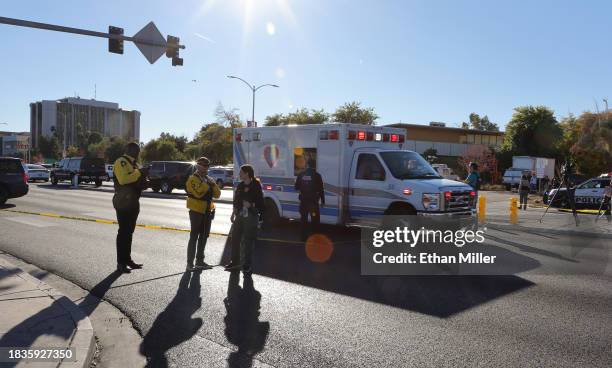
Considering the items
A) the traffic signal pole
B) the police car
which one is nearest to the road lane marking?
the traffic signal pole

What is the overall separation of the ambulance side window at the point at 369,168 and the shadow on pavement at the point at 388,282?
1848 millimetres

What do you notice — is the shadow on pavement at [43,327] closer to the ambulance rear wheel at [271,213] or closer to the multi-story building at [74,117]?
the ambulance rear wheel at [271,213]

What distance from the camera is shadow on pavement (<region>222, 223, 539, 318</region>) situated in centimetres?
654

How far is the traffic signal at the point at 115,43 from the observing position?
1541 cm

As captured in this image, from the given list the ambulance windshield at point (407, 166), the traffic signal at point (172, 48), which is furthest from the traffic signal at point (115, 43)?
the ambulance windshield at point (407, 166)

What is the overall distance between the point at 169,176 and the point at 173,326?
24396 millimetres

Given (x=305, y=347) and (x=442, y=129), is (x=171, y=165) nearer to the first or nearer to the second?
(x=305, y=347)

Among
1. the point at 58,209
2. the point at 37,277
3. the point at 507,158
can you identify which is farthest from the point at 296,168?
the point at 507,158

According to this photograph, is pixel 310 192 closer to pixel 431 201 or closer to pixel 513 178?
pixel 431 201

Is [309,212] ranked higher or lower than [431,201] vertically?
lower

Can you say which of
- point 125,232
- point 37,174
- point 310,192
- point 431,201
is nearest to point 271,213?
point 310,192

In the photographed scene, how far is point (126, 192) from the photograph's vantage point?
793 centimetres

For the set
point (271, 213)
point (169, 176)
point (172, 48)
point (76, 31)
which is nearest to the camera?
point (271, 213)

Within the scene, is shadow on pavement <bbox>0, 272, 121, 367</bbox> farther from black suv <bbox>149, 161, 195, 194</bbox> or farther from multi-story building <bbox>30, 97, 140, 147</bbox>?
multi-story building <bbox>30, 97, 140, 147</bbox>
